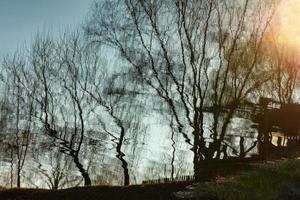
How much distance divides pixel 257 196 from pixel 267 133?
1908 cm

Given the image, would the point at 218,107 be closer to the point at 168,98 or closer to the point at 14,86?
the point at 168,98

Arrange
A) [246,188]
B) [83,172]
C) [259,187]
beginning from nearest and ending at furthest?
[246,188] < [259,187] < [83,172]

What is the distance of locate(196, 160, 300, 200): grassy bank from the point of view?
32.3 ft

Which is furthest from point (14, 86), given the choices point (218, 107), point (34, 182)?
point (218, 107)

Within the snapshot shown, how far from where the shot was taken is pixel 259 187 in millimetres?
10445

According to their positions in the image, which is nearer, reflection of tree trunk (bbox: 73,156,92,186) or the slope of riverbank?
the slope of riverbank

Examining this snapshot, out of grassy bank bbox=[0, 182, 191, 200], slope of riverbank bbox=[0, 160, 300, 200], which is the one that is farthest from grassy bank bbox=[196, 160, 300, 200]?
grassy bank bbox=[0, 182, 191, 200]

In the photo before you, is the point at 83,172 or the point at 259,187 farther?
the point at 83,172

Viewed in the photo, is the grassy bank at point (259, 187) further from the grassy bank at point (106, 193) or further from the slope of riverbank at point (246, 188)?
the grassy bank at point (106, 193)

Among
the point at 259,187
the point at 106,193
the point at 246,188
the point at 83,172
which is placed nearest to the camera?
the point at 246,188

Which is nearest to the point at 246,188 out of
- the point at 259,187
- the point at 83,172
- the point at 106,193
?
the point at 259,187

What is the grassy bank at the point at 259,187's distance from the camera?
32.3ft

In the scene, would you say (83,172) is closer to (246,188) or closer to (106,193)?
(106,193)

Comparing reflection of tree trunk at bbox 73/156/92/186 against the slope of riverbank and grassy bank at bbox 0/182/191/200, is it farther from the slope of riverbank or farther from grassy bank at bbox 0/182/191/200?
the slope of riverbank
